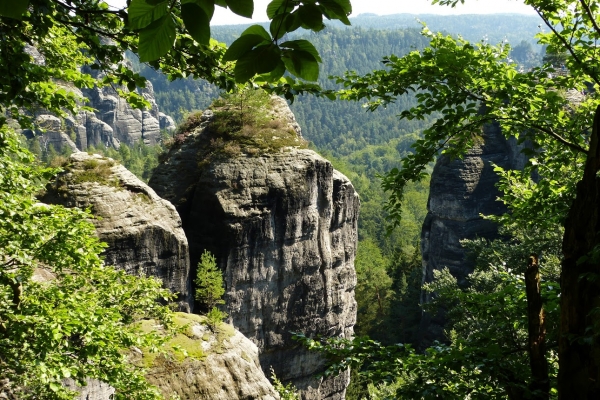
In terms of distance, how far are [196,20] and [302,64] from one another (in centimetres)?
29

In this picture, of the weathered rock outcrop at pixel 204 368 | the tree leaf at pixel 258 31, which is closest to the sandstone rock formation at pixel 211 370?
Result: the weathered rock outcrop at pixel 204 368

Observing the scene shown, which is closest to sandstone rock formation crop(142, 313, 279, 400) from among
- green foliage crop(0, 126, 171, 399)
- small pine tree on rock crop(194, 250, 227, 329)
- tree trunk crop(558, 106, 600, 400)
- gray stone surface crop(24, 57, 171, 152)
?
small pine tree on rock crop(194, 250, 227, 329)

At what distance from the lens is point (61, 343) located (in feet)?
23.0

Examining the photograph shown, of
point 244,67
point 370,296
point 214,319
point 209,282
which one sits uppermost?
point 244,67

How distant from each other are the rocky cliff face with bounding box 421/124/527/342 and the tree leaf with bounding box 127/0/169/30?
38150 mm

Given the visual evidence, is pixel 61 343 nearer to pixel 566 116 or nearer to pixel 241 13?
pixel 241 13

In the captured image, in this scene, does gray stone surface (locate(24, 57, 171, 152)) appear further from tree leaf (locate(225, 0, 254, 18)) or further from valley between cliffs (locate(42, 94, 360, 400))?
tree leaf (locate(225, 0, 254, 18))

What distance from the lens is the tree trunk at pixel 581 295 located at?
3164mm

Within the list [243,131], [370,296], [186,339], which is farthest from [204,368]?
[370,296]

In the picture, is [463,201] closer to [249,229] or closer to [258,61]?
[249,229]

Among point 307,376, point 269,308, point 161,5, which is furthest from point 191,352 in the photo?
point 161,5

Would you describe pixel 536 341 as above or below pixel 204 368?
above

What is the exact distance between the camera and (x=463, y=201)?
37938 mm

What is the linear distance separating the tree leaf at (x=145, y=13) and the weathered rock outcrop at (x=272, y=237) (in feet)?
60.0
